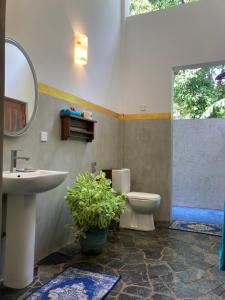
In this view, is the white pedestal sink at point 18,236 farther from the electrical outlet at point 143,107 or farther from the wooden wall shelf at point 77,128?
the electrical outlet at point 143,107

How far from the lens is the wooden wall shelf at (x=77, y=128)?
265cm

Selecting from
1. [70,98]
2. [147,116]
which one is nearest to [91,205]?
[70,98]

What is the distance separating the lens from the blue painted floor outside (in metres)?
3.96

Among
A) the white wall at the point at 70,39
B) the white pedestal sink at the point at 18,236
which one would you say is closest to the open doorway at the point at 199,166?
the white wall at the point at 70,39

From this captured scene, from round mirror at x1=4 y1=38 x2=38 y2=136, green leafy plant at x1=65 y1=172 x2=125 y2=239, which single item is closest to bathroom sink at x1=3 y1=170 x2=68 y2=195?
round mirror at x1=4 y1=38 x2=38 y2=136

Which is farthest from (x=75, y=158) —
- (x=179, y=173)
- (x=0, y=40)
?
(x=179, y=173)

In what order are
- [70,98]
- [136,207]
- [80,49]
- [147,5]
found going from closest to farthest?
[70,98] < [80,49] < [136,207] < [147,5]

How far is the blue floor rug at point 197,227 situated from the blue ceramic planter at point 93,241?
1337mm

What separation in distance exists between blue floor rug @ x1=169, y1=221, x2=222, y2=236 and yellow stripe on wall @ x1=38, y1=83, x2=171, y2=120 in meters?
1.53

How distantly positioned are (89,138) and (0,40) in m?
2.55

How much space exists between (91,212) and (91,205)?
7 cm

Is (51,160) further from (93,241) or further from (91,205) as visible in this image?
(93,241)

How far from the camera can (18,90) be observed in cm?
219

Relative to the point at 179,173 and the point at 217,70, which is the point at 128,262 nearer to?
the point at 179,173
